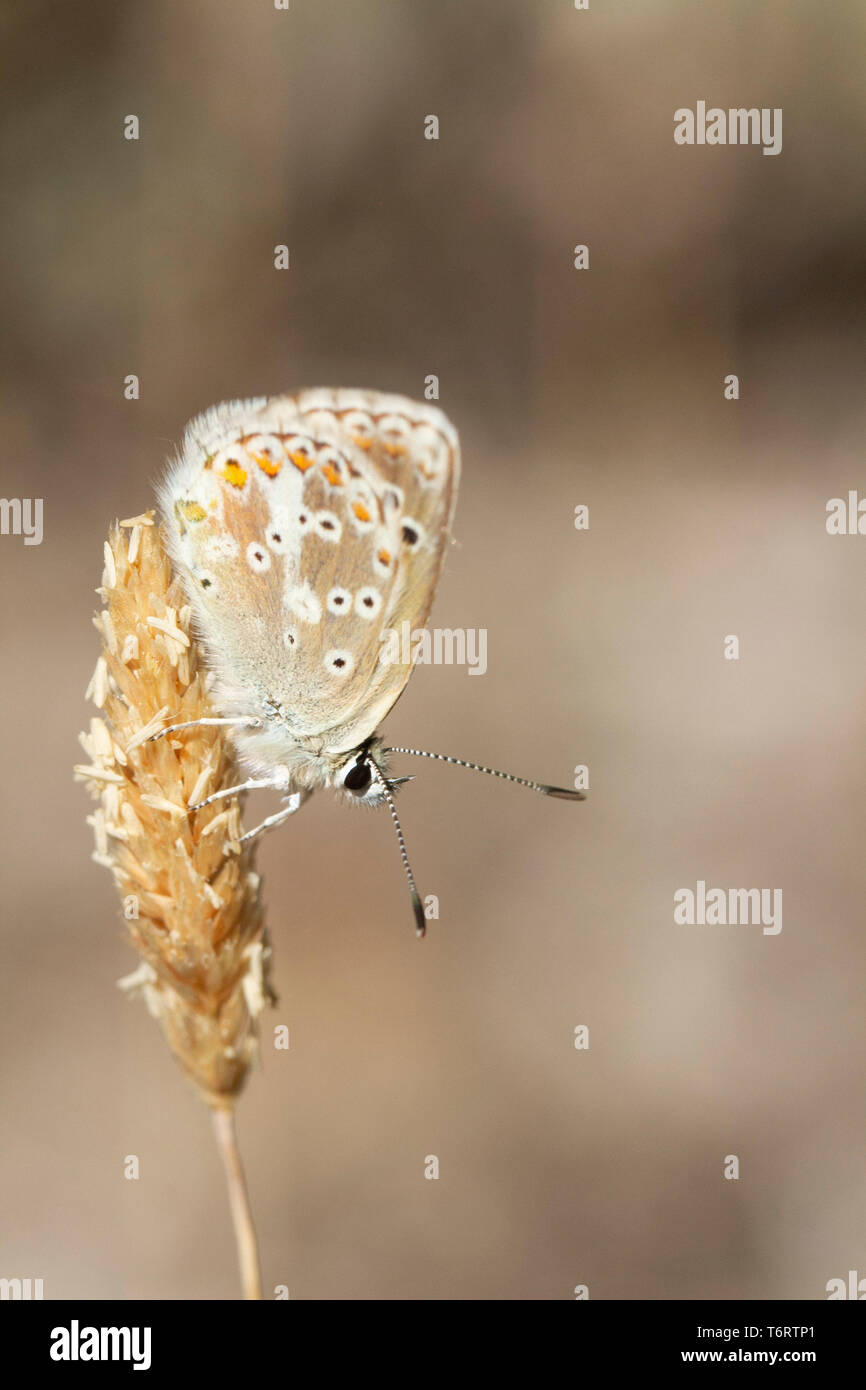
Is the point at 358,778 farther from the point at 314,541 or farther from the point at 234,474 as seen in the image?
the point at 234,474

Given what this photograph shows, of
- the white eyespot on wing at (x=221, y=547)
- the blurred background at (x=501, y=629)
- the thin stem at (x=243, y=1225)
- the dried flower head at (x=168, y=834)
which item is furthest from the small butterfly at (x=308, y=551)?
the blurred background at (x=501, y=629)

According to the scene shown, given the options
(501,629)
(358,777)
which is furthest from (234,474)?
(501,629)

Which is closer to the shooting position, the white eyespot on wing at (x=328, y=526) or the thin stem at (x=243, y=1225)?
the thin stem at (x=243, y=1225)

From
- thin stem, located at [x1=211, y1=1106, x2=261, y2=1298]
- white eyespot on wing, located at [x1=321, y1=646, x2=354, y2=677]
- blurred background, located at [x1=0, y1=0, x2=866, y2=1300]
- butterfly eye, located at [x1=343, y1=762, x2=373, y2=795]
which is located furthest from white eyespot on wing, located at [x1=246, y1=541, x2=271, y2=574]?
blurred background, located at [x1=0, y1=0, x2=866, y2=1300]

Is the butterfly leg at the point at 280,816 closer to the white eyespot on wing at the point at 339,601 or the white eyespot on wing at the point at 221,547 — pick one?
the white eyespot on wing at the point at 339,601

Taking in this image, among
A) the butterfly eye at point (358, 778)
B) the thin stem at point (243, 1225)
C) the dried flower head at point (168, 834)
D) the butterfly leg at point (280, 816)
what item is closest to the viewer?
the thin stem at point (243, 1225)

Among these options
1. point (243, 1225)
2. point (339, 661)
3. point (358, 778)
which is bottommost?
point (243, 1225)
